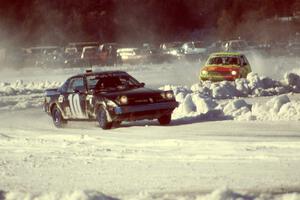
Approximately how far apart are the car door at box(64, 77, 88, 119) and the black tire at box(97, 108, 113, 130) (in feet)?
1.90

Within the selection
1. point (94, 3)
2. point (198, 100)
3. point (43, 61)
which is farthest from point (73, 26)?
point (198, 100)

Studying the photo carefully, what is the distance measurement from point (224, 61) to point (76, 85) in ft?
43.2

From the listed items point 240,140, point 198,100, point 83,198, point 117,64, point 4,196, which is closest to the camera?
point 83,198

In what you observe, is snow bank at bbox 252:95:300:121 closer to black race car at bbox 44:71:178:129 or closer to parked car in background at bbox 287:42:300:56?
black race car at bbox 44:71:178:129

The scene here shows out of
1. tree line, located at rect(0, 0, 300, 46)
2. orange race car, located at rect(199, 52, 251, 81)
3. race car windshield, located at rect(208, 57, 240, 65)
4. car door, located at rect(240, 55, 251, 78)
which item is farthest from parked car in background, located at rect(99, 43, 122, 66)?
car door, located at rect(240, 55, 251, 78)

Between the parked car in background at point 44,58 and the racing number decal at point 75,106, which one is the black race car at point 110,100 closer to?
the racing number decal at point 75,106

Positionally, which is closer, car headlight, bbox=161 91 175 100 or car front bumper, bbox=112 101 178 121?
car front bumper, bbox=112 101 178 121

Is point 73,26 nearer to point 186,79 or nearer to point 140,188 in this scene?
point 186,79

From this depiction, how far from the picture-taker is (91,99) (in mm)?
17312

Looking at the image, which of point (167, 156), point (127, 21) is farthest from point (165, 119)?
point (127, 21)

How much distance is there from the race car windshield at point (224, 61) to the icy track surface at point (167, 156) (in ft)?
36.9

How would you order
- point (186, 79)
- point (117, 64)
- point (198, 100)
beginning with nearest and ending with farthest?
point (198, 100)
point (186, 79)
point (117, 64)

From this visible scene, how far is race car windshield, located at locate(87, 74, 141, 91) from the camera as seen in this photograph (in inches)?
693

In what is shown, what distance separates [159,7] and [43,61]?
41245mm
